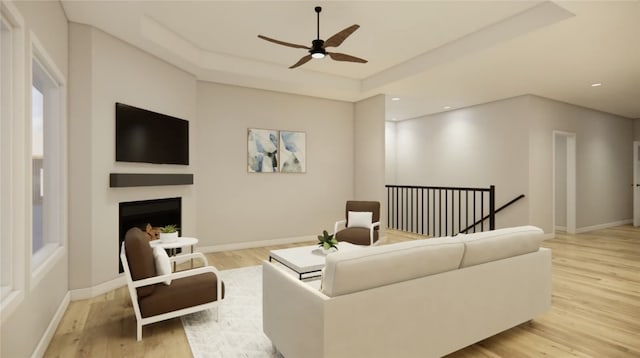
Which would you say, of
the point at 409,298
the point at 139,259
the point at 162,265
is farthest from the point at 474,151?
the point at 139,259

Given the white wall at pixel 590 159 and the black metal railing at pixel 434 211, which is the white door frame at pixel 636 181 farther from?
the black metal railing at pixel 434 211

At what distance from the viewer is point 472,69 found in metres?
4.69

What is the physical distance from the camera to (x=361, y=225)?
5.25 meters

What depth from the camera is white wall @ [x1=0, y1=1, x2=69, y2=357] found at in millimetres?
1935

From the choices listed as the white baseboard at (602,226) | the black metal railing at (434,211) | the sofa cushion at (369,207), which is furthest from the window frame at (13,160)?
the white baseboard at (602,226)

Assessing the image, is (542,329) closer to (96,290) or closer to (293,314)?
(293,314)

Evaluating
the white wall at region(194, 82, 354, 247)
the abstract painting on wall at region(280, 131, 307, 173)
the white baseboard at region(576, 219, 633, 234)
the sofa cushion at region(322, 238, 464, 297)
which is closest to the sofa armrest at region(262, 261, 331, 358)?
the sofa cushion at region(322, 238, 464, 297)

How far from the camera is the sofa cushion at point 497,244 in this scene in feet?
7.49

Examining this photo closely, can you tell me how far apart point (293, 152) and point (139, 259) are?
13.1ft

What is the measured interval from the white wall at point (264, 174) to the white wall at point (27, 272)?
2.72 m

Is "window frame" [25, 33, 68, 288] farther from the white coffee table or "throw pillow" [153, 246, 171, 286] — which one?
the white coffee table

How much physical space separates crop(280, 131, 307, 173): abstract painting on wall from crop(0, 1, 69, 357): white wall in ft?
12.2

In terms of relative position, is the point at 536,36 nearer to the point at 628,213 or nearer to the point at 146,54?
the point at 146,54

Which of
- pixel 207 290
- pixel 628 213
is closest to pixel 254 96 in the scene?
pixel 207 290
